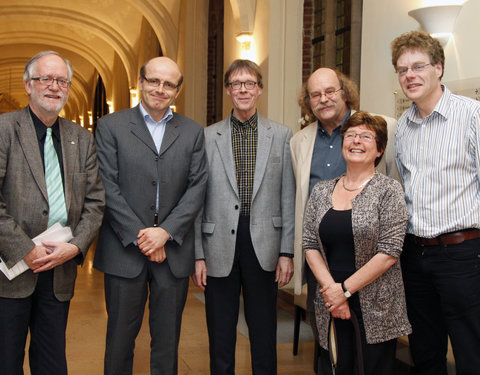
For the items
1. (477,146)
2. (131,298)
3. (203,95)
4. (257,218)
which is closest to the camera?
(477,146)

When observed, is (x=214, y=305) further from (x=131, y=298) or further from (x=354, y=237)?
(x=354, y=237)

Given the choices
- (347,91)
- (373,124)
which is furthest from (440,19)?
(373,124)

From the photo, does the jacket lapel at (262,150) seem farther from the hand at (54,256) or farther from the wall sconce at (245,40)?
the wall sconce at (245,40)

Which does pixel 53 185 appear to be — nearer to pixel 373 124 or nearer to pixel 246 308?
pixel 246 308

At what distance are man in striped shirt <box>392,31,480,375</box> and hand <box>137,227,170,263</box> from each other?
131 cm

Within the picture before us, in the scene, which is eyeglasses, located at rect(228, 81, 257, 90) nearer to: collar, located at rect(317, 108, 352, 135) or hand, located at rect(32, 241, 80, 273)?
collar, located at rect(317, 108, 352, 135)

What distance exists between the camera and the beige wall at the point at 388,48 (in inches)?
151

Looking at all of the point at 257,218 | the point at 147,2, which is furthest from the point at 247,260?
the point at 147,2

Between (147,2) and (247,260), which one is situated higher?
(147,2)

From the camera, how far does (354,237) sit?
2.73 metres

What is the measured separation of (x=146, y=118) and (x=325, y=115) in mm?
1041

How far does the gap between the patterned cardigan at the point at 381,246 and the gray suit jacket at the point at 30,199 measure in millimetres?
1363

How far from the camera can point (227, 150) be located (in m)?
3.37

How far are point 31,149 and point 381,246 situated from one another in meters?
1.79
